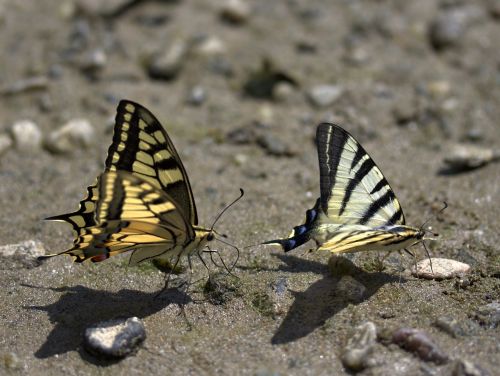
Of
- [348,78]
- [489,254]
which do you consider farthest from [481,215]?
[348,78]

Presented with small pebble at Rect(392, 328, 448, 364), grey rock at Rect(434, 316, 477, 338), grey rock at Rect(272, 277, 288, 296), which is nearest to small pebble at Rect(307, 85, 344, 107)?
grey rock at Rect(272, 277, 288, 296)

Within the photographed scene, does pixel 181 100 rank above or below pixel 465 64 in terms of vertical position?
below

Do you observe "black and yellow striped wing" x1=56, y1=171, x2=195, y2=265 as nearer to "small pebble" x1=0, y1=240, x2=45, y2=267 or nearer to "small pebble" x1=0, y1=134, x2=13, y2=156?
"small pebble" x1=0, y1=240, x2=45, y2=267

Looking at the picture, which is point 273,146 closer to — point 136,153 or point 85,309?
point 136,153

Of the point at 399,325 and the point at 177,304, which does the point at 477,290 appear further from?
the point at 177,304

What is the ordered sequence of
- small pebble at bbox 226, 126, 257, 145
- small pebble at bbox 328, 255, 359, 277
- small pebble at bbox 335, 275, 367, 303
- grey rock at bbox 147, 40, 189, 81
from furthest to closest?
grey rock at bbox 147, 40, 189, 81
small pebble at bbox 226, 126, 257, 145
small pebble at bbox 328, 255, 359, 277
small pebble at bbox 335, 275, 367, 303

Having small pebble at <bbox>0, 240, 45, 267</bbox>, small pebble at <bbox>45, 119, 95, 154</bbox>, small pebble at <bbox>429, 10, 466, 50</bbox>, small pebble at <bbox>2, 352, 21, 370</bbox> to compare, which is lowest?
small pebble at <bbox>2, 352, 21, 370</bbox>
